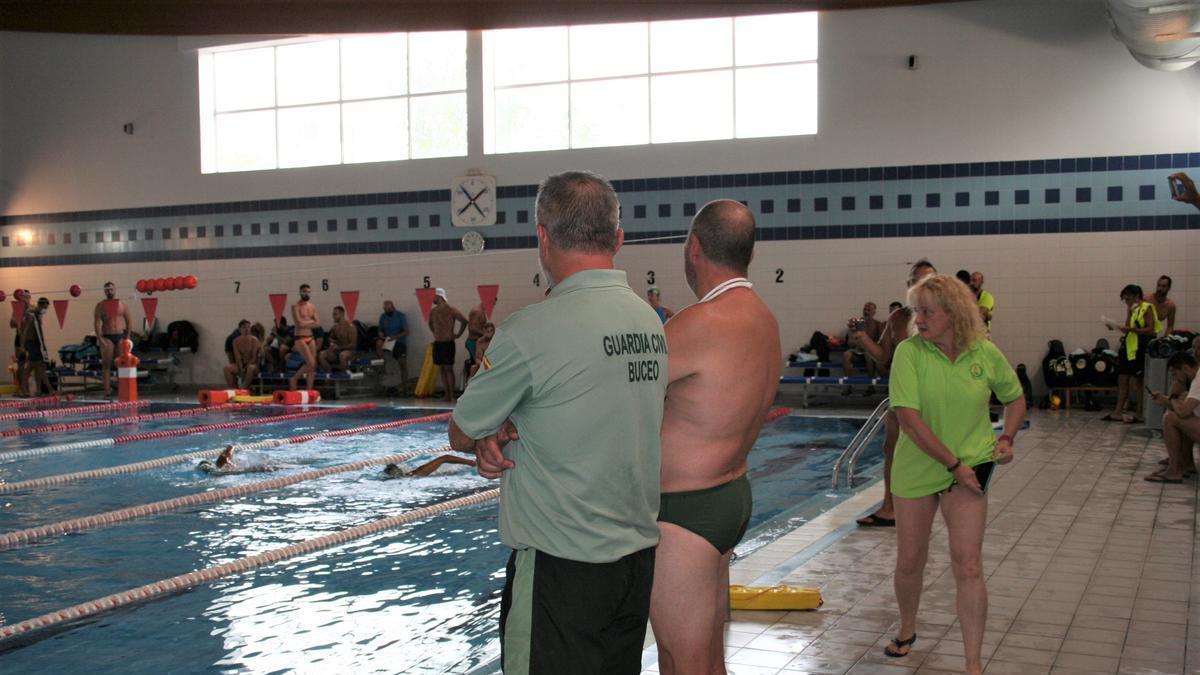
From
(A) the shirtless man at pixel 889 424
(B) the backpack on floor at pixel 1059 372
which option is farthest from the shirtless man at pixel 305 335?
(A) the shirtless man at pixel 889 424

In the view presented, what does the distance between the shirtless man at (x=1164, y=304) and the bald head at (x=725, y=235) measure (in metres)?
10.9

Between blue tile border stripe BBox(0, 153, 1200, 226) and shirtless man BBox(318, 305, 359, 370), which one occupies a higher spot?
blue tile border stripe BBox(0, 153, 1200, 226)

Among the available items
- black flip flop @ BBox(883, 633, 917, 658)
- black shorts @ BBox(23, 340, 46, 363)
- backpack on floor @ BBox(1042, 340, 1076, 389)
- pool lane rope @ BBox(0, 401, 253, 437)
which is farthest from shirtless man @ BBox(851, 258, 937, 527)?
black shorts @ BBox(23, 340, 46, 363)

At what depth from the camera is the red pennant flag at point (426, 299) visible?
16.0 meters

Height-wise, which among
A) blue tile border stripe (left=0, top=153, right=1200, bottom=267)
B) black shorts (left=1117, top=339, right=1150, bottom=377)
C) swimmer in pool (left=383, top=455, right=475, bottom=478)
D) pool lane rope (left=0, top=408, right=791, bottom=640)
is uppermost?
blue tile border stripe (left=0, top=153, right=1200, bottom=267)

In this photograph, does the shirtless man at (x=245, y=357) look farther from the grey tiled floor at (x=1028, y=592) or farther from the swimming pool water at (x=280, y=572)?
the grey tiled floor at (x=1028, y=592)

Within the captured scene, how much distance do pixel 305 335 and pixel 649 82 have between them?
6255 millimetres

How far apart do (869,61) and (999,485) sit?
833 cm

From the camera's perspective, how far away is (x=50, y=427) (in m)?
12.2

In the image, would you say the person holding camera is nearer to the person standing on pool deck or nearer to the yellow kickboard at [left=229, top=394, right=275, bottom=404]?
the yellow kickboard at [left=229, top=394, right=275, bottom=404]

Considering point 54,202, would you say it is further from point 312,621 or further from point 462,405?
point 462,405

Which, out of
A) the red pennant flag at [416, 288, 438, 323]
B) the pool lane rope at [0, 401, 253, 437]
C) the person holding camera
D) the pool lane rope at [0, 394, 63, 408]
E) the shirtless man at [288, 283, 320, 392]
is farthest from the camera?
the red pennant flag at [416, 288, 438, 323]

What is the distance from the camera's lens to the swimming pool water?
432 cm

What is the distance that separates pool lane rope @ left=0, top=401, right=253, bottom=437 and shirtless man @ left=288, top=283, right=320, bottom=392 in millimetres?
1190
